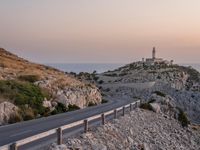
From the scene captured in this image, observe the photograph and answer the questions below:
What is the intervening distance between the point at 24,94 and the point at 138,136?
10.9 metres

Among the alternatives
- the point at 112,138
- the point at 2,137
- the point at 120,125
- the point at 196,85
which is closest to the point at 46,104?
the point at 120,125

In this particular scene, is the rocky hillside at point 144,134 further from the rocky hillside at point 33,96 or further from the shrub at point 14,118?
the rocky hillside at point 33,96

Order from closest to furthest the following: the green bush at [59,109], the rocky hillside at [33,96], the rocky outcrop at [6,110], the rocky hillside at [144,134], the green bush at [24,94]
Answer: the rocky hillside at [144,134] < the rocky outcrop at [6,110] < the rocky hillside at [33,96] < the green bush at [24,94] < the green bush at [59,109]

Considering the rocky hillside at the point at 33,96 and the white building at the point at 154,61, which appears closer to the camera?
the rocky hillside at the point at 33,96

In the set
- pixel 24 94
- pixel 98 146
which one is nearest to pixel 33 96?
pixel 24 94

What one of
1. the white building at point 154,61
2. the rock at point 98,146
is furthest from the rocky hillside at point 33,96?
the white building at point 154,61

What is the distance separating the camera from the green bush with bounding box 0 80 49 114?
36.5 metres

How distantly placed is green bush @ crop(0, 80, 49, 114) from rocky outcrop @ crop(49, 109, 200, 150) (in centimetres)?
716

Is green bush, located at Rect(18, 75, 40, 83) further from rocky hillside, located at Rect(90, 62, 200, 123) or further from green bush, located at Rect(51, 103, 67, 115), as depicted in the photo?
rocky hillside, located at Rect(90, 62, 200, 123)

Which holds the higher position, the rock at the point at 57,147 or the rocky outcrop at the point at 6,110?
the rock at the point at 57,147

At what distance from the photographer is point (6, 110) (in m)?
32.4

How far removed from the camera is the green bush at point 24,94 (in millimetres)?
36531

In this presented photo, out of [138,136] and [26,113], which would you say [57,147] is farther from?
[26,113]

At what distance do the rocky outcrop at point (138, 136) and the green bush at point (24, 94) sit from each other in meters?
7.16
